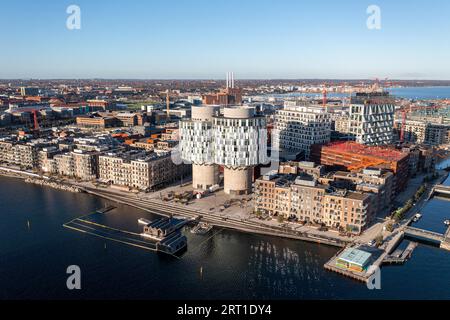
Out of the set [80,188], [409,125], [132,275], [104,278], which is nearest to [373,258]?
[132,275]

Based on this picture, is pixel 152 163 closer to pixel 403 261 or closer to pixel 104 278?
pixel 104 278

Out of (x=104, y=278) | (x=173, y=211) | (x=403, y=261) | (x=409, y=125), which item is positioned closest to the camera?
(x=104, y=278)

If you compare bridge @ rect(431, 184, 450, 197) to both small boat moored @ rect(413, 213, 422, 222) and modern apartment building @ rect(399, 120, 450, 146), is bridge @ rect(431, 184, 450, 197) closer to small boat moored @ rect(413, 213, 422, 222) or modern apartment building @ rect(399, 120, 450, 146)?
small boat moored @ rect(413, 213, 422, 222)

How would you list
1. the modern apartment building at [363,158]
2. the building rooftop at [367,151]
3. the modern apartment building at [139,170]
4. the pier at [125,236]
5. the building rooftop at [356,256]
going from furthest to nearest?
the modern apartment building at [139,170], the building rooftop at [367,151], the modern apartment building at [363,158], the pier at [125,236], the building rooftop at [356,256]

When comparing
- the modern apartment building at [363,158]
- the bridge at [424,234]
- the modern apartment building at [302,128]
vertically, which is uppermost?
the modern apartment building at [302,128]

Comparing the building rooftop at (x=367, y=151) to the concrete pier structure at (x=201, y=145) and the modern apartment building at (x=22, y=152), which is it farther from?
the modern apartment building at (x=22, y=152)

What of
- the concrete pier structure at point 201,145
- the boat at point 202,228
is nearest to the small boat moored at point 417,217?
the boat at point 202,228

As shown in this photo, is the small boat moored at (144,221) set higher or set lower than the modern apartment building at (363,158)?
lower

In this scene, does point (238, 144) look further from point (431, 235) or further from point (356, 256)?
point (431, 235)
